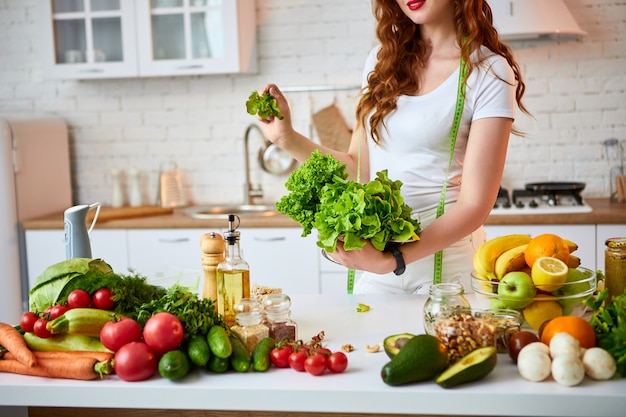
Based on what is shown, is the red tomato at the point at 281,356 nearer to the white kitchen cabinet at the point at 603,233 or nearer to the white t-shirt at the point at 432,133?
the white t-shirt at the point at 432,133

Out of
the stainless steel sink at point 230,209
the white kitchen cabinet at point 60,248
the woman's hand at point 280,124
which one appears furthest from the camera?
the stainless steel sink at point 230,209

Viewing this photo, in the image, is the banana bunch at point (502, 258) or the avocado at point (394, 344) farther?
the banana bunch at point (502, 258)

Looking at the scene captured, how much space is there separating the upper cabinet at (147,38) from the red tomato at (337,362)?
2.70 meters

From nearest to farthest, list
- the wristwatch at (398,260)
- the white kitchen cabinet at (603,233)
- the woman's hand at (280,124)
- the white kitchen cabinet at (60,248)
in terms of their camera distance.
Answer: the wristwatch at (398,260), the woman's hand at (280,124), the white kitchen cabinet at (603,233), the white kitchen cabinet at (60,248)

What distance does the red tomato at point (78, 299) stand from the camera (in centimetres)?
174

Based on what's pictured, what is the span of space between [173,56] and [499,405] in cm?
311

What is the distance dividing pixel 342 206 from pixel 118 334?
1.83 ft

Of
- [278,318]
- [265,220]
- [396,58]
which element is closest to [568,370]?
[278,318]

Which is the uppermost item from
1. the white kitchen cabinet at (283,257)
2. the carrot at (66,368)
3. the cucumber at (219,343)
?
the cucumber at (219,343)

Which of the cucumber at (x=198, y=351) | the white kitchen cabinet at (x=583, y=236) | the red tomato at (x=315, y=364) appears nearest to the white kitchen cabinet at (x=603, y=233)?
the white kitchen cabinet at (x=583, y=236)

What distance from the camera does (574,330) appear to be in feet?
5.19

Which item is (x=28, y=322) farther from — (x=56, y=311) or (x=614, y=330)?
(x=614, y=330)

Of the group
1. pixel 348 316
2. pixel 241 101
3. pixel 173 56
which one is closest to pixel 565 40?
pixel 241 101

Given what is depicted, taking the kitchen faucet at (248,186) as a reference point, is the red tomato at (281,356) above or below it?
below
